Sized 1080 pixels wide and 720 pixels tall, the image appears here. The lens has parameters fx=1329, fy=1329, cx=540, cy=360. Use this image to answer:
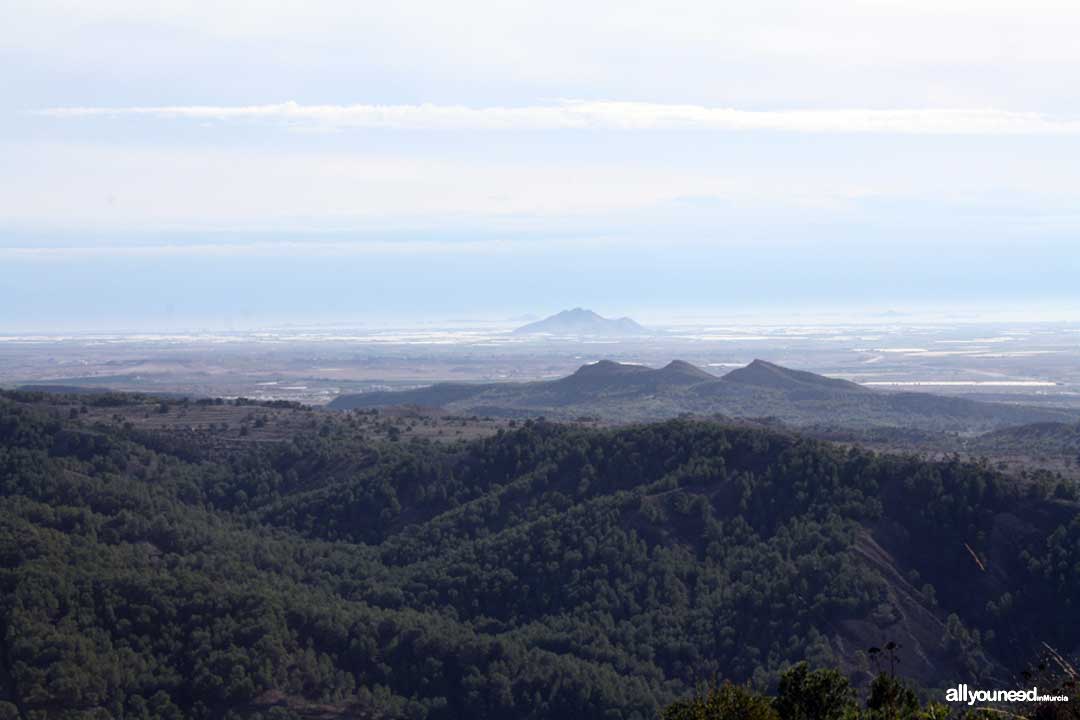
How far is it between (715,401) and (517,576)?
64.2 m

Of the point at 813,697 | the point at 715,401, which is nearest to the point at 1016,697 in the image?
the point at 813,697

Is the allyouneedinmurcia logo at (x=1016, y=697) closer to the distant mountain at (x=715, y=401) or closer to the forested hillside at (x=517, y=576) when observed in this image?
the forested hillside at (x=517, y=576)

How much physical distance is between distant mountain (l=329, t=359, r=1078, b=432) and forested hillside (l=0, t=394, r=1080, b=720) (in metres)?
40.2

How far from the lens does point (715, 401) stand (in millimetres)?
105562

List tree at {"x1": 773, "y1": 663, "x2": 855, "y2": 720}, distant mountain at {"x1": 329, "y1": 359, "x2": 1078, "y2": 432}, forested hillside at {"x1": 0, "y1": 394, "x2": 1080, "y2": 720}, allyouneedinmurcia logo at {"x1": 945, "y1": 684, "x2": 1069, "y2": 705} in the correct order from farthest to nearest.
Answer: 1. distant mountain at {"x1": 329, "y1": 359, "x2": 1078, "y2": 432}
2. forested hillside at {"x1": 0, "y1": 394, "x2": 1080, "y2": 720}
3. tree at {"x1": 773, "y1": 663, "x2": 855, "y2": 720}
4. allyouneedinmurcia logo at {"x1": 945, "y1": 684, "x2": 1069, "y2": 705}

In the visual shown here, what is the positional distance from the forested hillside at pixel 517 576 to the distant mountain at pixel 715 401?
40.2 meters

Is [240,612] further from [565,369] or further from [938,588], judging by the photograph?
[565,369]

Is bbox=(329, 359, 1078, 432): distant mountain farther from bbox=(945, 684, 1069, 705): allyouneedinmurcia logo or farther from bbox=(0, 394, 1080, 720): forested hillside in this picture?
bbox=(945, 684, 1069, 705): allyouneedinmurcia logo

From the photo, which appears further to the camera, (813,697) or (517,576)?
(517,576)

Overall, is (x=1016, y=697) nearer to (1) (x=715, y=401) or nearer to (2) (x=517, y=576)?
(2) (x=517, y=576)

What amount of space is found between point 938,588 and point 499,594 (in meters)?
13.5

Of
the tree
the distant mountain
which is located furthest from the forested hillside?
the distant mountain

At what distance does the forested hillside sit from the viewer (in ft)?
115

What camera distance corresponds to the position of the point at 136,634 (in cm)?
3603
